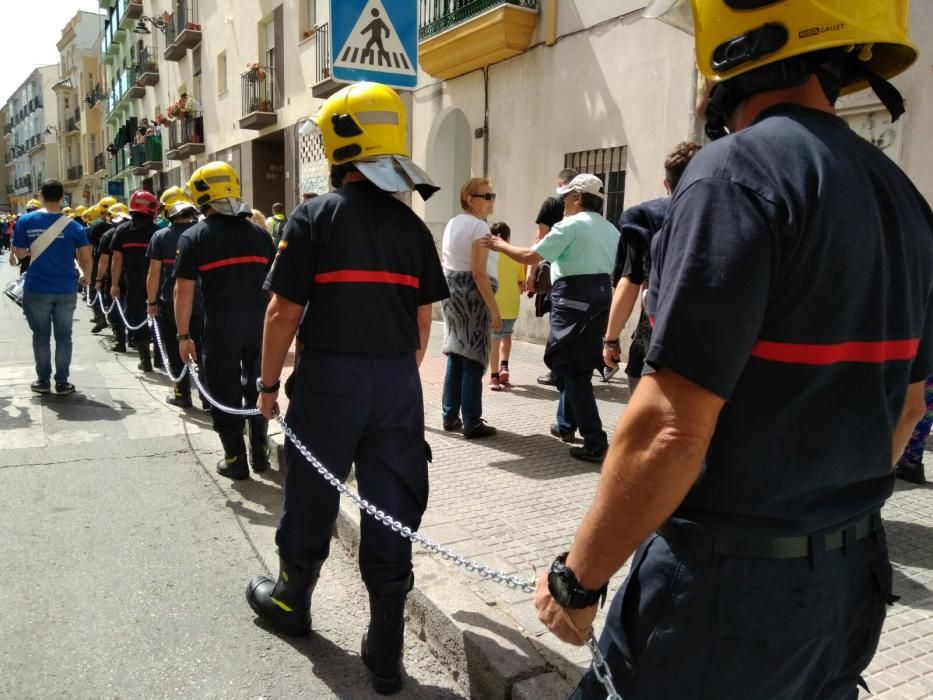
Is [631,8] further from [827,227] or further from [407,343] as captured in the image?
[827,227]

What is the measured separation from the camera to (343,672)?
9.61 feet

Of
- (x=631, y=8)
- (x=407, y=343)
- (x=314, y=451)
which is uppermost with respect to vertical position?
(x=631, y=8)

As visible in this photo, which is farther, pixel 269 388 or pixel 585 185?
pixel 585 185

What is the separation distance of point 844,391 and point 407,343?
1.81 meters

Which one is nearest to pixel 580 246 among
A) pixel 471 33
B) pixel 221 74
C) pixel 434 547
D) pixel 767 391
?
pixel 434 547

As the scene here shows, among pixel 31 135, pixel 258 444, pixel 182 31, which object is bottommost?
pixel 258 444

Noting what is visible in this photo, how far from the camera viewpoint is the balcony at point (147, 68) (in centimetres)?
3036

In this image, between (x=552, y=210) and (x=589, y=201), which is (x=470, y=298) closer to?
(x=589, y=201)

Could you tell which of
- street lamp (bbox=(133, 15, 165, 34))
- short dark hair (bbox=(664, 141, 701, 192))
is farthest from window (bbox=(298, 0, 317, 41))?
street lamp (bbox=(133, 15, 165, 34))

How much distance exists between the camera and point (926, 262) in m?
1.39

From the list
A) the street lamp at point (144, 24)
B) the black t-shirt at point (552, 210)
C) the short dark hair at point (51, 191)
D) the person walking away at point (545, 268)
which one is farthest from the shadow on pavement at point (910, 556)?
the street lamp at point (144, 24)

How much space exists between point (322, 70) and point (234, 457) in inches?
490

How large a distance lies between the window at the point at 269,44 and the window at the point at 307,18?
2.23 metres

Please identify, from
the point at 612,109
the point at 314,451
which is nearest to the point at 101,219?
the point at 612,109
